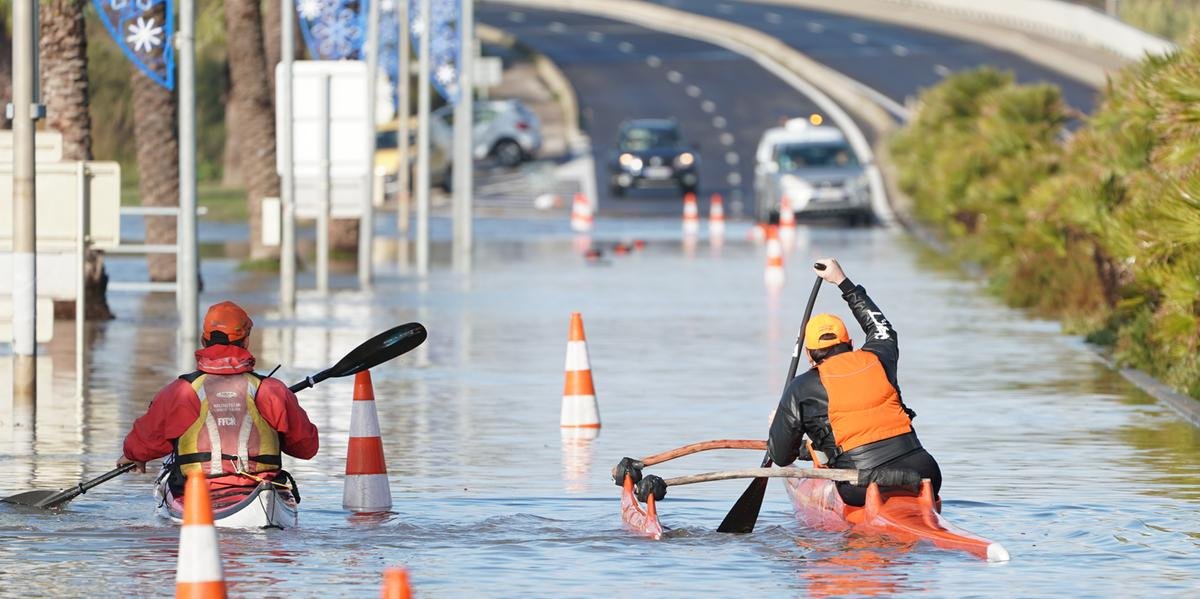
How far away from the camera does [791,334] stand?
26.2 metres

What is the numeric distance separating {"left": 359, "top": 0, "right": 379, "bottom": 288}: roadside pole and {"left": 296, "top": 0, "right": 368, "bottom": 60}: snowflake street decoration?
18cm

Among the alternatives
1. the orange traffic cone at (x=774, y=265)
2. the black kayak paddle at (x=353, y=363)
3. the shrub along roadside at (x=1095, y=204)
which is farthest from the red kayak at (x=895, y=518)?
the orange traffic cone at (x=774, y=265)

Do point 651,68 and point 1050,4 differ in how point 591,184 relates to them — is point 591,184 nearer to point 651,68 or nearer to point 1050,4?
point 651,68

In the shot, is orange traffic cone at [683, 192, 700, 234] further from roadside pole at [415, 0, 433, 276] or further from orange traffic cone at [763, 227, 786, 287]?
orange traffic cone at [763, 227, 786, 287]

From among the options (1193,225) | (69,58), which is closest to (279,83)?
(69,58)

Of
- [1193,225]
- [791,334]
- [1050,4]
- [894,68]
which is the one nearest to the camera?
[1193,225]

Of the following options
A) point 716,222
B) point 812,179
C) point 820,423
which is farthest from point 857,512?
point 812,179

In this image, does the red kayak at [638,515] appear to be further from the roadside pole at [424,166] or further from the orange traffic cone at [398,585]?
the roadside pole at [424,166]

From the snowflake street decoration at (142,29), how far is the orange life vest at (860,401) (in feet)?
42.3

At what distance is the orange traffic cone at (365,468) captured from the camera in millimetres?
13461

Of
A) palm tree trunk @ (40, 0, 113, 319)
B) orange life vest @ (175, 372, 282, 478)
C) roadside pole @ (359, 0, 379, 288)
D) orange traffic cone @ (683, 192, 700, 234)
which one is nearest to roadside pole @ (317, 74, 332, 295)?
roadside pole @ (359, 0, 379, 288)

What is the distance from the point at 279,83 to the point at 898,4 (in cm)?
7832

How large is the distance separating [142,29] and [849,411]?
1400 cm

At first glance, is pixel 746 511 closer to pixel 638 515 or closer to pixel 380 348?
pixel 638 515
